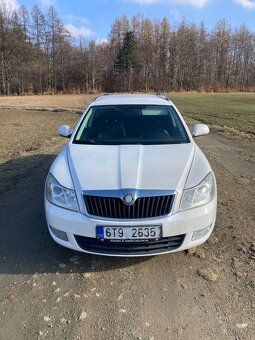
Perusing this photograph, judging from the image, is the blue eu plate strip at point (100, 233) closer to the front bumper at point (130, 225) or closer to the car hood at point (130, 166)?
the front bumper at point (130, 225)

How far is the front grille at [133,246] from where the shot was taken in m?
3.75

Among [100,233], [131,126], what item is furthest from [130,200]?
[131,126]

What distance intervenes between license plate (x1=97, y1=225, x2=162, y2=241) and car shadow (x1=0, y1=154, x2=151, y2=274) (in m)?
0.51

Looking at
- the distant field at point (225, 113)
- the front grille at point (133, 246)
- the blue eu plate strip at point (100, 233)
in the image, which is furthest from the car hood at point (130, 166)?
the distant field at point (225, 113)

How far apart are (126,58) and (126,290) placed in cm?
8909

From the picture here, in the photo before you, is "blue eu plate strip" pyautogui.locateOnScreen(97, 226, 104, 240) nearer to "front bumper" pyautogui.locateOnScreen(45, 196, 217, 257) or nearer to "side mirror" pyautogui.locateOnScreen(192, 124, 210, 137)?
"front bumper" pyautogui.locateOnScreen(45, 196, 217, 257)

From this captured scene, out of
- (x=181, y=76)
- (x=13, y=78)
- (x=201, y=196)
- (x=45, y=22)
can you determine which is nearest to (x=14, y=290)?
(x=201, y=196)

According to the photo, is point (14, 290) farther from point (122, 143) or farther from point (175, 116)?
point (175, 116)

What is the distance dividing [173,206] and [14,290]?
66.3 inches

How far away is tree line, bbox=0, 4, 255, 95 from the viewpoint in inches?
2808

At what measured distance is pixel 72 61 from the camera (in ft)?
289

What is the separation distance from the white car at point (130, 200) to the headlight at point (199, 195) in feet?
0.03

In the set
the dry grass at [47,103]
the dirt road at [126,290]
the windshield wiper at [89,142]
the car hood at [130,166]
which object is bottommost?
the dry grass at [47,103]

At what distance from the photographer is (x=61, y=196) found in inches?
157
